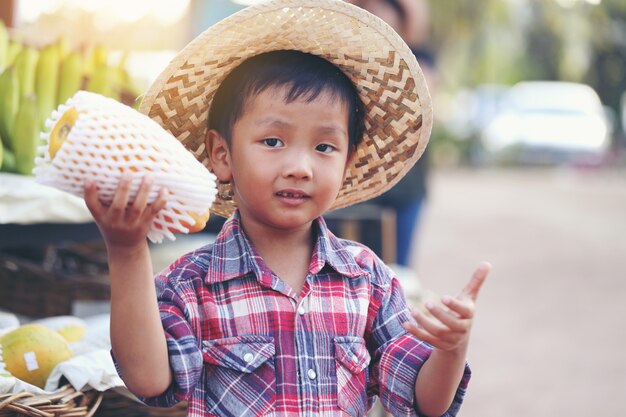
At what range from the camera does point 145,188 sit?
1.48 m

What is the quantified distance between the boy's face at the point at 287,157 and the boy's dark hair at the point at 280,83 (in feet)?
0.07

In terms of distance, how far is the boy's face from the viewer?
181 centimetres

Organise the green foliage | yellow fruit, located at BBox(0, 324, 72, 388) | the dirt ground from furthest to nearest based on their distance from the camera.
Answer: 1. the green foliage
2. the dirt ground
3. yellow fruit, located at BBox(0, 324, 72, 388)

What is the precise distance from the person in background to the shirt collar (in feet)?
9.04

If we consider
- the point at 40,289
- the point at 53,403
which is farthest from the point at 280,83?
the point at 40,289

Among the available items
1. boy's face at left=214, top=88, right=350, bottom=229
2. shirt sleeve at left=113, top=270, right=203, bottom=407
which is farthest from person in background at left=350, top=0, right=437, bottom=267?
Result: shirt sleeve at left=113, top=270, right=203, bottom=407

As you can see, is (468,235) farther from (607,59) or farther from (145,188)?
(607,59)

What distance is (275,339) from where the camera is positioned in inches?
72.6

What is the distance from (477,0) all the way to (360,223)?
16.2 m

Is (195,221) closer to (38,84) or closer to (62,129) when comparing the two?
(62,129)

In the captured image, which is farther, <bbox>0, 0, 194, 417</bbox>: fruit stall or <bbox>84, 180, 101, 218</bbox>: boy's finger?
<bbox>0, 0, 194, 417</bbox>: fruit stall

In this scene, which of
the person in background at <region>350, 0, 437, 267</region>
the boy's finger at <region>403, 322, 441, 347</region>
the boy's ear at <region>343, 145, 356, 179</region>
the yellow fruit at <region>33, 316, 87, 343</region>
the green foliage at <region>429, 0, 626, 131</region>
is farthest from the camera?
the green foliage at <region>429, 0, 626, 131</region>

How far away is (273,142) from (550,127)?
21087mm

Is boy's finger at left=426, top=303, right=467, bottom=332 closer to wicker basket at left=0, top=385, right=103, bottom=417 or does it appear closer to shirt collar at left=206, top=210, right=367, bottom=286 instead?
shirt collar at left=206, top=210, right=367, bottom=286
